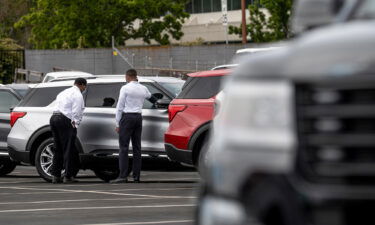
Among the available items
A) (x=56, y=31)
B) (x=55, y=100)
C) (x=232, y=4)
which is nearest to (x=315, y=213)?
(x=55, y=100)

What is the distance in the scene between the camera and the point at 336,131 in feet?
13.8

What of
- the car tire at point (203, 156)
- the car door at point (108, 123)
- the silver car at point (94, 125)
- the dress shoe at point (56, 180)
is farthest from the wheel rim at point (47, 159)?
the car tire at point (203, 156)

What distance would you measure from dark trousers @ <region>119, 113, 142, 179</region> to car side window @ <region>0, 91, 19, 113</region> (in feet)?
14.7

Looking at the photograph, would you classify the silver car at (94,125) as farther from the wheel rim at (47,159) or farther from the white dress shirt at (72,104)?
the white dress shirt at (72,104)

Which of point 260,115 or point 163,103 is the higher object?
point 260,115

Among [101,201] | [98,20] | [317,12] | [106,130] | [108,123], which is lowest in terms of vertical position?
[101,201]

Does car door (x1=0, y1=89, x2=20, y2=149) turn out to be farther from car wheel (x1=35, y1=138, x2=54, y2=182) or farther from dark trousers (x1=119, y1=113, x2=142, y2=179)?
dark trousers (x1=119, y1=113, x2=142, y2=179)

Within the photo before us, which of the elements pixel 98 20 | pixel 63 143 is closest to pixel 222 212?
pixel 63 143

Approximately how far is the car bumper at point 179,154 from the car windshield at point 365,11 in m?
11.7

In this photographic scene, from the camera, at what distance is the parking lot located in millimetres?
11508

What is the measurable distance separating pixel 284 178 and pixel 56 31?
60.9 meters

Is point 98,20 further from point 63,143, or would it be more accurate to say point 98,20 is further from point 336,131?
point 336,131

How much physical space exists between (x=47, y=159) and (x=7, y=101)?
3.03m

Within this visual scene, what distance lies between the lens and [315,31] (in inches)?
184
